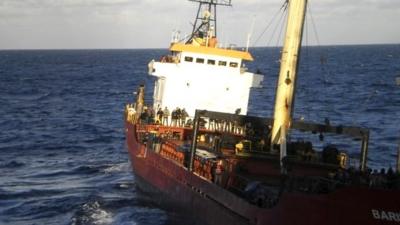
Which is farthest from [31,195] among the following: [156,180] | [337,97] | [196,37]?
[337,97]

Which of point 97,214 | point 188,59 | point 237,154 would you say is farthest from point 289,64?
point 188,59

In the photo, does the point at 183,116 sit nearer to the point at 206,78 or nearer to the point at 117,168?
the point at 206,78

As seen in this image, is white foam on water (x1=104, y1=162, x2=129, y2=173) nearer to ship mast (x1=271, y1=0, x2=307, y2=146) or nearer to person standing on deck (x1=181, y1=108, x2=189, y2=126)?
person standing on deck (x1=181, y1=108, x2=189, y2=126)

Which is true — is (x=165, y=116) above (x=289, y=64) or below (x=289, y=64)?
below

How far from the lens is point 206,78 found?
36.1m

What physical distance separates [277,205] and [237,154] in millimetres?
6063

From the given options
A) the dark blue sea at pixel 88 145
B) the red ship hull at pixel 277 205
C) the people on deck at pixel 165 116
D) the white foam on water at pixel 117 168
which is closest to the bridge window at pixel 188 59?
the people on deck at pixel 165 116

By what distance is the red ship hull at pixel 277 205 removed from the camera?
1702 centimetres

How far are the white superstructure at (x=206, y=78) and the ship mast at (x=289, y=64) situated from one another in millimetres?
10833

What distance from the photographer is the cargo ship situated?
714 inches

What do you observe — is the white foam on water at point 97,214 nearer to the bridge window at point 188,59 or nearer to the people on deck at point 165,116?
the people on deck at point 165,116

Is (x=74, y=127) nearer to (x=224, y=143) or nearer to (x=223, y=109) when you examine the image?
(x=223, y=109)

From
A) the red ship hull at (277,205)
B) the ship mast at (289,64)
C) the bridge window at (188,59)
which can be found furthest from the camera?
the bridge window at (188,59)

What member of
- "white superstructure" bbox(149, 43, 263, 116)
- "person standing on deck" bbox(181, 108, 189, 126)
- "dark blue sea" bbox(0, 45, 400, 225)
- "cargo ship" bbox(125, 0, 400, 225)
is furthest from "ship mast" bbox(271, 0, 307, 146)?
"person standing on deck" bbox(181, 108, 189, 126)
